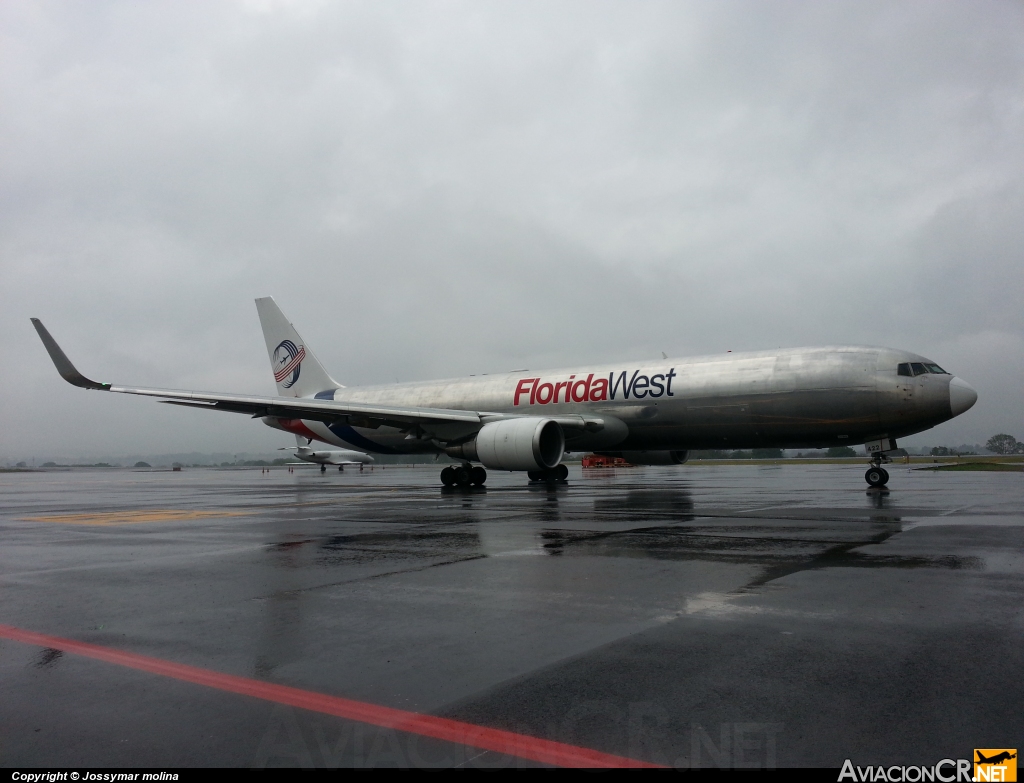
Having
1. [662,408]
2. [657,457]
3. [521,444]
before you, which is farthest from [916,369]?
[521,444]

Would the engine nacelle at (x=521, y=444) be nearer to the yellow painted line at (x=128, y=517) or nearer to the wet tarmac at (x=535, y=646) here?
the yellow painted line at (x=128, y=517)

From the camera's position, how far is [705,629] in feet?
14.6

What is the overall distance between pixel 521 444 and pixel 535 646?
14181 millimetres

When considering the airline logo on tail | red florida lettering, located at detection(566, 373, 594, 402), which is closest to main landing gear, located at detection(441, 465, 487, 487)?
red florida lettering, located at detection(566, 373, 594, 402)

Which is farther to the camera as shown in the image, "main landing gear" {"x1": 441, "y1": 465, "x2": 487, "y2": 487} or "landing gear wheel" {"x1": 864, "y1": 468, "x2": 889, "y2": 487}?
"main landing gear" {"x1": 441, "y1": 465, "x2": 487, "y2": 487}

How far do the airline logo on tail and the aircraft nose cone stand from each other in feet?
80.9

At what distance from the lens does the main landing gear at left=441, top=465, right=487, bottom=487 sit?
2184 centimetres

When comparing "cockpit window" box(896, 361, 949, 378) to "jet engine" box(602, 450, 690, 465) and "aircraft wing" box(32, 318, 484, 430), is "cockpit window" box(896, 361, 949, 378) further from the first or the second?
"aircraft wing" box(32, 318, 484, 430)

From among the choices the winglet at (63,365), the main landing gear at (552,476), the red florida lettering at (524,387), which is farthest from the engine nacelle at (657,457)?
Result: the winglet at (63,365)

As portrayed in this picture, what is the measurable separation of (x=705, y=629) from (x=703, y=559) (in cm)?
283

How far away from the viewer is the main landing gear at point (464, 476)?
21844mm

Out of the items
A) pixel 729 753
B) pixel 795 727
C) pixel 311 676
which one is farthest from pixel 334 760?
pixel 795 727

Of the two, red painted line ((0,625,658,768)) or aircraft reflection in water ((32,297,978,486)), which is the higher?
aircraft reflection in water ((32,297,978,486))

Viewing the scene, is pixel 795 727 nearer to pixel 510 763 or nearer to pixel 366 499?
pixel 510 763
